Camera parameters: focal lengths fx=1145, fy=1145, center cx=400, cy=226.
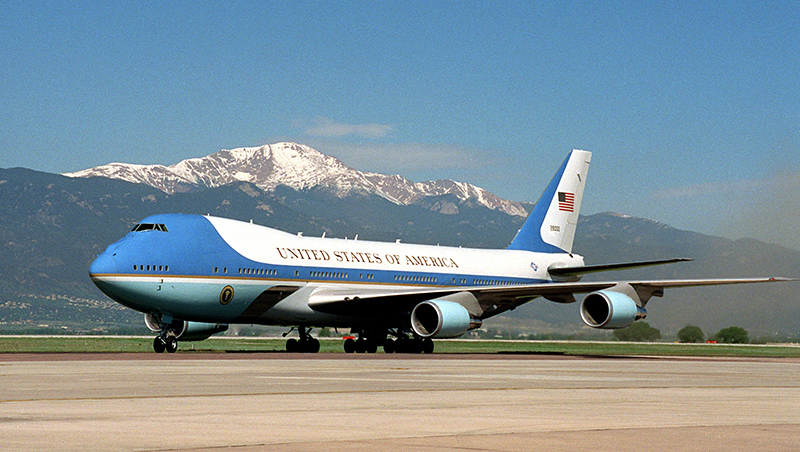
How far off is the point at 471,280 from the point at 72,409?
35486 mm

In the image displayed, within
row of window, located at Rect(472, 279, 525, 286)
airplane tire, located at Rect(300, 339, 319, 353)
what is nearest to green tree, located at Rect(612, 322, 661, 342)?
row of window, located at Rect(472, 279, 525, 286)

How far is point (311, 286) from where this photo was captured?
42656 mm

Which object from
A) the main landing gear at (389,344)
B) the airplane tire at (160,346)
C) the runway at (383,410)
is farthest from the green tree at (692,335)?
the runway at (383,410)

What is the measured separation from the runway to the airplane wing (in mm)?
15466

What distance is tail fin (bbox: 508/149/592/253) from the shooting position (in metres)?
55.4

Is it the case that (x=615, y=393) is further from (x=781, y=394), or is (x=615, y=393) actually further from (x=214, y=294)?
(x=214, y=294)

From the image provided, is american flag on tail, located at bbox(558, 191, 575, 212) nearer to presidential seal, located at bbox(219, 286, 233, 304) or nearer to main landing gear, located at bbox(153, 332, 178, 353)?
presidential seal, located at bbox(219, 286, 233, 304)

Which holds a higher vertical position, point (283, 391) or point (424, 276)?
point (424, 276)

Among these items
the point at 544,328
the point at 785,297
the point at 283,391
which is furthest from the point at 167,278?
the point at 785,297

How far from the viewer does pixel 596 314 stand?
41.8m

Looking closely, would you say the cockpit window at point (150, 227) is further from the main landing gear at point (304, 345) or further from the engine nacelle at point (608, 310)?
the engine nacelle at point (608, 310)

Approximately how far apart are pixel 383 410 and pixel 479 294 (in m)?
28.0

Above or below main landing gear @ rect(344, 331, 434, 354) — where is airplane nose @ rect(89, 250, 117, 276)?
above

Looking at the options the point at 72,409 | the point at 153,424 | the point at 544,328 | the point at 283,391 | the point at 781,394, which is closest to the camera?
the point at 153,424
